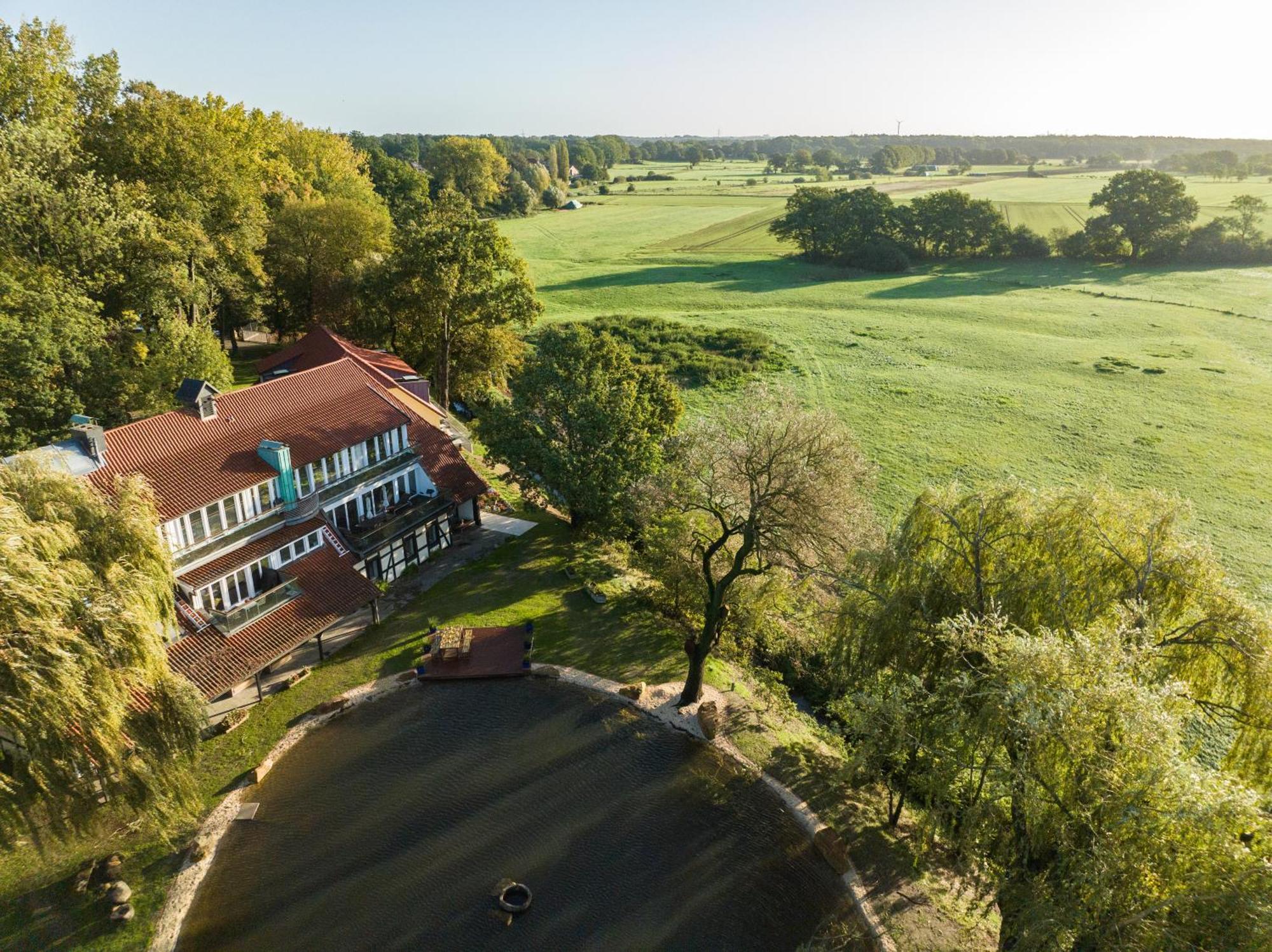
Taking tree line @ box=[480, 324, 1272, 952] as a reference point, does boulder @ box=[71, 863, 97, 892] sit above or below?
below

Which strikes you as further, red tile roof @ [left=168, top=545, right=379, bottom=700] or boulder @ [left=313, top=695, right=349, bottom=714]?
boulder @ [left=313, top=695, right=349, bottom=714]

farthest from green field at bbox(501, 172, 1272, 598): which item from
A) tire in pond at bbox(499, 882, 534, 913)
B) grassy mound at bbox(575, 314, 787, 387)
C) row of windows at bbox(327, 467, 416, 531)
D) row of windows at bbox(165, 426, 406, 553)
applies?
row of windows at bbox(165, 426, 406, 553)

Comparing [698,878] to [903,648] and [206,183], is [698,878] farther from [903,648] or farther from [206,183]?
[206,183]

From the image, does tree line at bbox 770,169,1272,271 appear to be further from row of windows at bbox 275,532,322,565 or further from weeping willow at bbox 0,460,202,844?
weeping willow at bbox 0,460,202,844

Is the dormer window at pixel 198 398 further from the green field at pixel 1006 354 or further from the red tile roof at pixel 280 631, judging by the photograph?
the green field at pixel 1006 354

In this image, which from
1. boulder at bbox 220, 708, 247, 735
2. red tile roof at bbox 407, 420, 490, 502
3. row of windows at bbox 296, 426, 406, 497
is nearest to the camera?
boulder at bbox 220, 708, 247, 735

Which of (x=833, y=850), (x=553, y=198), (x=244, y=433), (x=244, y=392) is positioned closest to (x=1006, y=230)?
(x=553, y=198)
